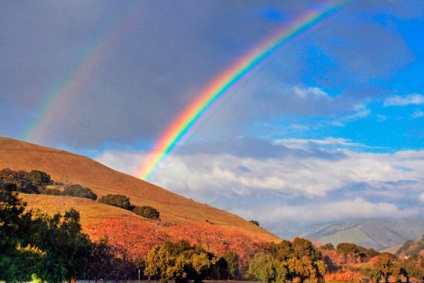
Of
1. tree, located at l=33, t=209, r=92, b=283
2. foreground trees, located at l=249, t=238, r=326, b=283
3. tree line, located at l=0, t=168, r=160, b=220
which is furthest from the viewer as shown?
tree line, located at l=0, t=168, r=160, b=220

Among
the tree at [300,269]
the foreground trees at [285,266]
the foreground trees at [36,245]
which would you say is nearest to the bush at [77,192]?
the foreground trees at [285,266]

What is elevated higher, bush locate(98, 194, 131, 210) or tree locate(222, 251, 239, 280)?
bush locate(98, 194, 131, 210)

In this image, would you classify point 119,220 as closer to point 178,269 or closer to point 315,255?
point 178,269

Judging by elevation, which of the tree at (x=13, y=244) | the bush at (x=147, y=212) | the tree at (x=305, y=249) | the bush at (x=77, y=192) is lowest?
the tree at (x=13, y=244)

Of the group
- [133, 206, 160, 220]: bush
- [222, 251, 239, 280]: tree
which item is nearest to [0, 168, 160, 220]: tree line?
[133, 206, 160, 220]: bush

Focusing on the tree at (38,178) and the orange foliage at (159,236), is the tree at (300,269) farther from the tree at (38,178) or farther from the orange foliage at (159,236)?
the tree at (38,178)

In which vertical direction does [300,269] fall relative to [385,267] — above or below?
below

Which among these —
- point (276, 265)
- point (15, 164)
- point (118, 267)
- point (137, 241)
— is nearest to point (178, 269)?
point (118, 267)

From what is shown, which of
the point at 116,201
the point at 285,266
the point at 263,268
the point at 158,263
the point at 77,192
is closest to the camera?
the point at 158,263

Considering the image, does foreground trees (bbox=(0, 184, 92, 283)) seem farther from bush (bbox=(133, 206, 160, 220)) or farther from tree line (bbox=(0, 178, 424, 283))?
bush (bbox=(133, 206, 160, 220))

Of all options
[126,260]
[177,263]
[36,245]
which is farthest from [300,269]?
[36,245]

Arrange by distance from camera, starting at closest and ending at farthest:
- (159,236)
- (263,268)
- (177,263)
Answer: (177,263)
(263,268)
(159,236)

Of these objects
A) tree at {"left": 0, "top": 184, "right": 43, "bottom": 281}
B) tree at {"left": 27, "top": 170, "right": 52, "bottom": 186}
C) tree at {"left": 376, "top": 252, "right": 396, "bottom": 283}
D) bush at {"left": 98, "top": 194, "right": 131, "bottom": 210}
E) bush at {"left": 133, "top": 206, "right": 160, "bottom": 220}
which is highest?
tree at {"left": 27, "top": 170, "right": 52, "bottom": 186}

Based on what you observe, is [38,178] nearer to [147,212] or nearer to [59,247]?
[147,212]
